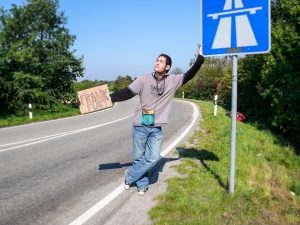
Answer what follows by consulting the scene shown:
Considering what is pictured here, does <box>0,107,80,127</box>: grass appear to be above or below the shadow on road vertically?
below

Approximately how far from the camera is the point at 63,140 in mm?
11000

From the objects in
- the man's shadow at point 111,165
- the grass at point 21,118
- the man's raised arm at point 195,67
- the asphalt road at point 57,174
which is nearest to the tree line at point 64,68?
the grass at point 21,118

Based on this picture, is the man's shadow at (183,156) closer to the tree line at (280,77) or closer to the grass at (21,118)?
the grass at (21,118)

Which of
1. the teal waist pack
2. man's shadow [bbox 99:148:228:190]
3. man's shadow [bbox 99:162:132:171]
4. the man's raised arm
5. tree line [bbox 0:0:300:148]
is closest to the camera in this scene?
the man's raised arm

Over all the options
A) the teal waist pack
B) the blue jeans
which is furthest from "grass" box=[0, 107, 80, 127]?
the teal waist pack

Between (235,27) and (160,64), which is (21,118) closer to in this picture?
(160,64)

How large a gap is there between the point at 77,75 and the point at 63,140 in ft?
54.5

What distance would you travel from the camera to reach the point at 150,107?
545cm

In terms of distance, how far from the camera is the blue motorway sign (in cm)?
474

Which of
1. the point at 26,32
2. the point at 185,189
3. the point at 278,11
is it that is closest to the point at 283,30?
the point at 278,11

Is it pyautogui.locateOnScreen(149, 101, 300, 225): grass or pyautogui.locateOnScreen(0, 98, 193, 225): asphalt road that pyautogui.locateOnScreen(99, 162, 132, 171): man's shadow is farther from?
pyautogui.locateOnScreen(149, 101, 300, 225): grass

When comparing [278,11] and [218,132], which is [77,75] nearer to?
[278,11]

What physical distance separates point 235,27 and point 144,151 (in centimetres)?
221

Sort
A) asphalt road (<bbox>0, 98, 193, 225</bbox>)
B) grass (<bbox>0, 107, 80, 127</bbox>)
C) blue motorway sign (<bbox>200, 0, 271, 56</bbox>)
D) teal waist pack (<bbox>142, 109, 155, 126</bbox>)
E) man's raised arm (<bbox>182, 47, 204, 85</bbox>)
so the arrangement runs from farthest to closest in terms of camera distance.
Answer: grass (<bbox>0, 107, 80, 127</bbox>), teal waist pack (<bbox>142, 109, 155, 126</bbox>), man's raised arm (<bbox>182, 47, 204, 85</bbox>), asphalt road (<bbox>0, 98, 193, 225</bbox>), blue motorway sign (<bbox>200, 0, 271, 56</bbox>)
